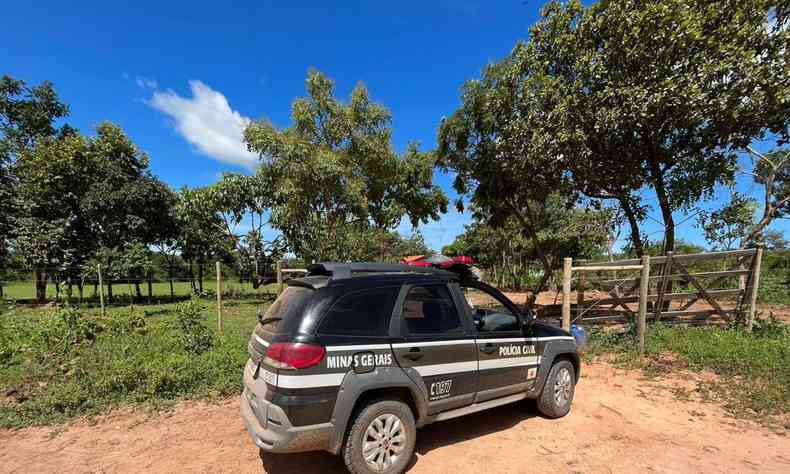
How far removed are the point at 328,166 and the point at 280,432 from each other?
9.77 metres

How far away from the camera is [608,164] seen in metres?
8.55

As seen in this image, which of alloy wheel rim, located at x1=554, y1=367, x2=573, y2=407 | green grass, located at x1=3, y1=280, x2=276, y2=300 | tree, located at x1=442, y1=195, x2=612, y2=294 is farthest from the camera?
tree, located at x1=442, y1=195, x2=612, y2=294

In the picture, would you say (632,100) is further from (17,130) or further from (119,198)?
(17,130)

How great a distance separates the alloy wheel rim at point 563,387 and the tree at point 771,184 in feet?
29.8

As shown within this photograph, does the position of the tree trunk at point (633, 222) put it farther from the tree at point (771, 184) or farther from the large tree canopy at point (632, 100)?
the tree at point (771, 184)

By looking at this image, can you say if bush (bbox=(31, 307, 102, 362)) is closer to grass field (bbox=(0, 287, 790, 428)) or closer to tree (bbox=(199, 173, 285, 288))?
grass field (bbox=(0, 287, 790, 428))

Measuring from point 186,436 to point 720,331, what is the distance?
9007 mm

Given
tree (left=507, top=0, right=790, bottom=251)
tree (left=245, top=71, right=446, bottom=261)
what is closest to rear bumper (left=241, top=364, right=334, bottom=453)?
tree (left=507, top=0, right=790, bottom=251)

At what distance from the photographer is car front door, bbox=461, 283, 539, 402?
349cm

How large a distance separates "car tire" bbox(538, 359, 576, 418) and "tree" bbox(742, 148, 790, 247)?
29.7 feet

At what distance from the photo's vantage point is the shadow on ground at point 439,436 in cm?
313

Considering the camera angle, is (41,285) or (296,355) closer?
(296,355)

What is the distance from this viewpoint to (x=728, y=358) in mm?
5648

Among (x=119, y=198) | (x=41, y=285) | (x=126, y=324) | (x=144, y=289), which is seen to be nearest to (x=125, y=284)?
(x=144, y=289)
